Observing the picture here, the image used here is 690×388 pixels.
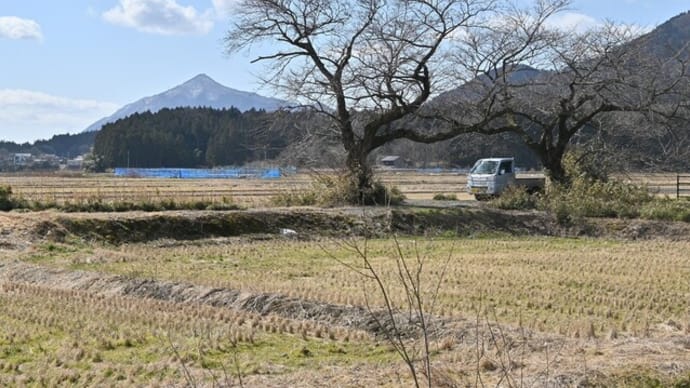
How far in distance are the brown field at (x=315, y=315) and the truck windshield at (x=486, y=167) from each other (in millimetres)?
15108

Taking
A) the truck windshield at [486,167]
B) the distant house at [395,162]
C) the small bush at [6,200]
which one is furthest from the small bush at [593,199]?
the distant house at [395,162]

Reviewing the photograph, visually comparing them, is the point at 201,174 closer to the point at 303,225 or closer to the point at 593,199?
the point at 303,225

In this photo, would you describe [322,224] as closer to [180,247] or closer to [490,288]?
[180,247]

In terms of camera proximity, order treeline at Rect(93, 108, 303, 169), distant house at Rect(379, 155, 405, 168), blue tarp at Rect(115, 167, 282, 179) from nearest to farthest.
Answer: blue tarp at Rect(115, 167, 282, 179), distant house at Rect(379, 155, 405, 168), treeline at Rect(93, 108, 303, 169)

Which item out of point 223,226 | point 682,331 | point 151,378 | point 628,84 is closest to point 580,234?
point 628,84

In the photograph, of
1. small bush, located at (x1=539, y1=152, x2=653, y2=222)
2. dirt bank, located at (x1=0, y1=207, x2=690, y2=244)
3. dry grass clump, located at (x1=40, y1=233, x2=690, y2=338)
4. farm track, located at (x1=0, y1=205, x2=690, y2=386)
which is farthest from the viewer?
small bush, located at (x1=539, y1=152, x2=653, y2=222)

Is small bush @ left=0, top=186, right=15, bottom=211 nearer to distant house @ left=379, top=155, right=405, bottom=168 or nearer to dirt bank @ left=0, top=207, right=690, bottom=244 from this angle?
dirt bank @ left=0, top=207, right=690, bottom=244

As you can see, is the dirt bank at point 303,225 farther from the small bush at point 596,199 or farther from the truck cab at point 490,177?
the truck cab at point 490,177

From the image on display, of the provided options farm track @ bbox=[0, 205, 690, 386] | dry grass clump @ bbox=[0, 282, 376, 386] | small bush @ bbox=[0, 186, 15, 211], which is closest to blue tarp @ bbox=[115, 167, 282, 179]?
farm track @ bbox=[0, 205, 690, 386]

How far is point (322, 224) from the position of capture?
25.5 m

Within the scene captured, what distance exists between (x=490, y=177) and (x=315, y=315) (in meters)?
25.0

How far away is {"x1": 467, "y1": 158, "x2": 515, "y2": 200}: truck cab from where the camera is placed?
35188 mm

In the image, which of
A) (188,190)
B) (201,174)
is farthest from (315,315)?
(201,174)

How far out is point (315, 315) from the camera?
11.4 metres
